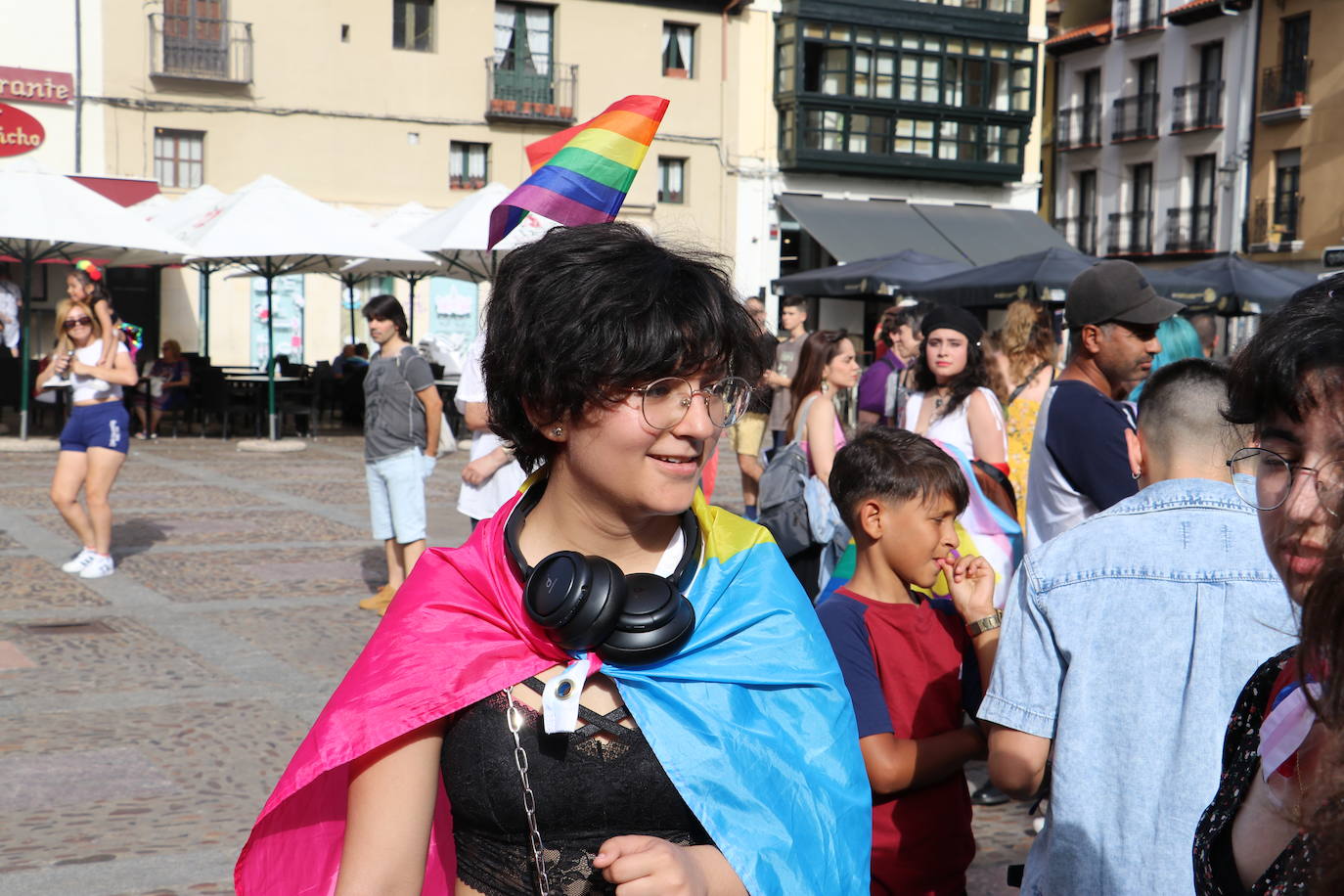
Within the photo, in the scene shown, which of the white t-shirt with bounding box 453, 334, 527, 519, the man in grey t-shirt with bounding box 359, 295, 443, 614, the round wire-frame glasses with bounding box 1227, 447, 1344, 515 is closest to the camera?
the round wire-frame glasses with bounding box 1227, 447, 1344, 515

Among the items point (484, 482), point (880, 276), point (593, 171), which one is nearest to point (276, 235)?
point (880, 276)

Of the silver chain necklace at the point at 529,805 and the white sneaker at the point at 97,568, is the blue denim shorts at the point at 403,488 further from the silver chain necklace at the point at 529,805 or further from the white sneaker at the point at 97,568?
the silver chain necklace at the point at 529,805

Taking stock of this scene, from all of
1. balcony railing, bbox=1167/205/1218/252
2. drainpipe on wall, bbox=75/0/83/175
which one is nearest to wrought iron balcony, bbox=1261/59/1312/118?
balcony railing, bbox=1167/205/1218/252

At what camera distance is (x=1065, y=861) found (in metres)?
2.41

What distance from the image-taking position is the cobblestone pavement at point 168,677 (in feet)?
14.5

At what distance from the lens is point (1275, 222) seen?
114 ft

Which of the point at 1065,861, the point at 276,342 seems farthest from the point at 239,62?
the point at 1065,861

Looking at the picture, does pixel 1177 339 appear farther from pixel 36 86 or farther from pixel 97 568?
pixel 36 86

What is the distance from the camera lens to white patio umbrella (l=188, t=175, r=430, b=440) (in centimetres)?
1700

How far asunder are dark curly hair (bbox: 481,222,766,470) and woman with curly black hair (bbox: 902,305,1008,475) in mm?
3890

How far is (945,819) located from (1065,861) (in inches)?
20.5

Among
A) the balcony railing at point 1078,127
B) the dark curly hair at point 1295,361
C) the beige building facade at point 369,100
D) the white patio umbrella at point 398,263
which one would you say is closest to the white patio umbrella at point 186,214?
the white patio umbrella at point 398,263

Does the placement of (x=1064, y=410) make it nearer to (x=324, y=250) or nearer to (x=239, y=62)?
(x=324, y=250)

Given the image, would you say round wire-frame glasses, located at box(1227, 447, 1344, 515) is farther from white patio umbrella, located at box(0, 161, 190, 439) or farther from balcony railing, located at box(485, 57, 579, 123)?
balcony railing, located at box(485, 57, 579, 123)
